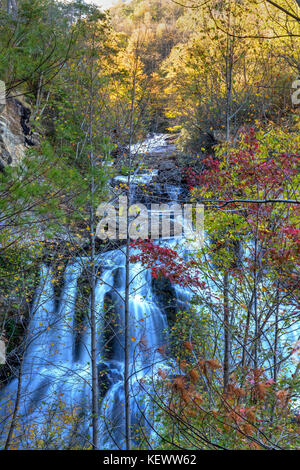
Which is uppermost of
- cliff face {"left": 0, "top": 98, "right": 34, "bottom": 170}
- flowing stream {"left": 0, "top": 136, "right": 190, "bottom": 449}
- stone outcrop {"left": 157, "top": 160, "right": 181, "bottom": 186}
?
cliff face {"left": 0, "top": 98, "right": 34, "bottom": 170}

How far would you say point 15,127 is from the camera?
10.6 metres

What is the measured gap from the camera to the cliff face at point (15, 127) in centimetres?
866

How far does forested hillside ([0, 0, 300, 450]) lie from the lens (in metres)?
3.11

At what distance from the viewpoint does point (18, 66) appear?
10.4 feet

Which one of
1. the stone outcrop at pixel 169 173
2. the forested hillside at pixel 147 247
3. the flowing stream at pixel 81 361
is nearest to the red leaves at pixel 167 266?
the forested hillside at pixel 147 247

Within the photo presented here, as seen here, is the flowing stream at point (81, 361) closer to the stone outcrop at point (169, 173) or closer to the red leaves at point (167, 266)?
the red leaves at point (167, 266)

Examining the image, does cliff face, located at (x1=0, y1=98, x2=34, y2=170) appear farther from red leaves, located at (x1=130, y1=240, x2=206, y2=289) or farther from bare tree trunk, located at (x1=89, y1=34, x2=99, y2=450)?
red leaves, located at (x1=130, y1=240, x2=206, y2=289)

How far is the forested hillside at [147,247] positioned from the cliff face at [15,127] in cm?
12

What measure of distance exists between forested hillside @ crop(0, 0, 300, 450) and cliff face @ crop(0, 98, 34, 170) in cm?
12

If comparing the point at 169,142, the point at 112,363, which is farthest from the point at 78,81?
the point at 169,142

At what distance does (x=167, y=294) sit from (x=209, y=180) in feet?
15.2
